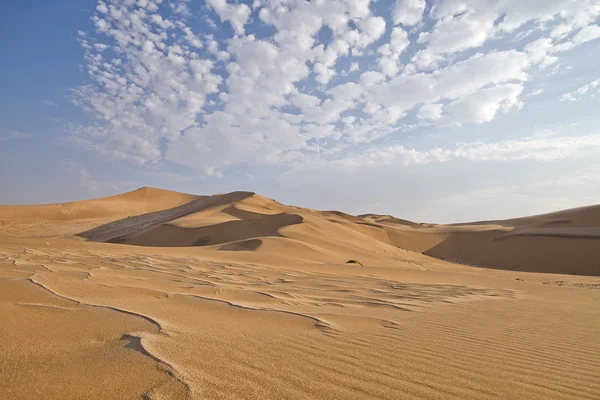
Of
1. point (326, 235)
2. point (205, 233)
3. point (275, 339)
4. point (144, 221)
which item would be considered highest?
point (144, 221)

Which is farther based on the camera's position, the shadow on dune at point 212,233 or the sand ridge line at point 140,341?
the shadow on dune at point 212,233

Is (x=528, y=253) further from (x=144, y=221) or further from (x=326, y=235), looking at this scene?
(x=144, y=221)

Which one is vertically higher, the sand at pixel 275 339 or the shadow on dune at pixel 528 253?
the shadow on dune at pixel 528 253

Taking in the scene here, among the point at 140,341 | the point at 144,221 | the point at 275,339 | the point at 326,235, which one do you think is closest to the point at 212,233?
the point at 326,235

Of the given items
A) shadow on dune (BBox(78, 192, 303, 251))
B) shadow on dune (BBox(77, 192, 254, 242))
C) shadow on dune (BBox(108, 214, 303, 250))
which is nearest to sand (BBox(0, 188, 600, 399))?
shadow on dune (BBox(78, 192, 303, 251))

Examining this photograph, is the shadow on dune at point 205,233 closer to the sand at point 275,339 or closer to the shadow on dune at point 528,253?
the shadow on dune at point 528,253

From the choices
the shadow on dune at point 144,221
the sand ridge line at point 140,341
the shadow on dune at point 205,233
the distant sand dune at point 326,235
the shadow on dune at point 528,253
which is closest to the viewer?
the sand ridge line at point 140,341

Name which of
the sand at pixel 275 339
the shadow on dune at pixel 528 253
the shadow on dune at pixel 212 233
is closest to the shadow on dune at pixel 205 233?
the shadow on dune at pixel 212 233

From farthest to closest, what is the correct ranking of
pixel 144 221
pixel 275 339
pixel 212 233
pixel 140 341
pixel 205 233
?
pixel 144 221 → pixel 205 233 → pixel 212 233 → pixel 275 339 → pixel 140 341

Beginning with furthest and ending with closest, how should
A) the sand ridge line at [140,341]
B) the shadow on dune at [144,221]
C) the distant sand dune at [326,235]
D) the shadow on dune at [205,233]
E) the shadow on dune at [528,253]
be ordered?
the shadow on dune at [144,221] < the shadow on dune at [205,233] < the shadow on dune at [528,253] < the distant sand dune at [326,235] < the sand ridge line at [140,341]

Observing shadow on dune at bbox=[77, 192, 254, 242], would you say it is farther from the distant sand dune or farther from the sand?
the sand

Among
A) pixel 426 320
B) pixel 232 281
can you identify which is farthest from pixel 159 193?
pixel 426 320

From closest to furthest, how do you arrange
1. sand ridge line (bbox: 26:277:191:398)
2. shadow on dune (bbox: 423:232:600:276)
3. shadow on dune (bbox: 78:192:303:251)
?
sand ridge line (bbox: 26:277:191:398)
shadow on dune (bbox: 423:232:600:276)
shadow on dune (bbox: 78:192:303:251)

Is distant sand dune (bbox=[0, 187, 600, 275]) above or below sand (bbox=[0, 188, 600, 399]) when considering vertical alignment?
above
